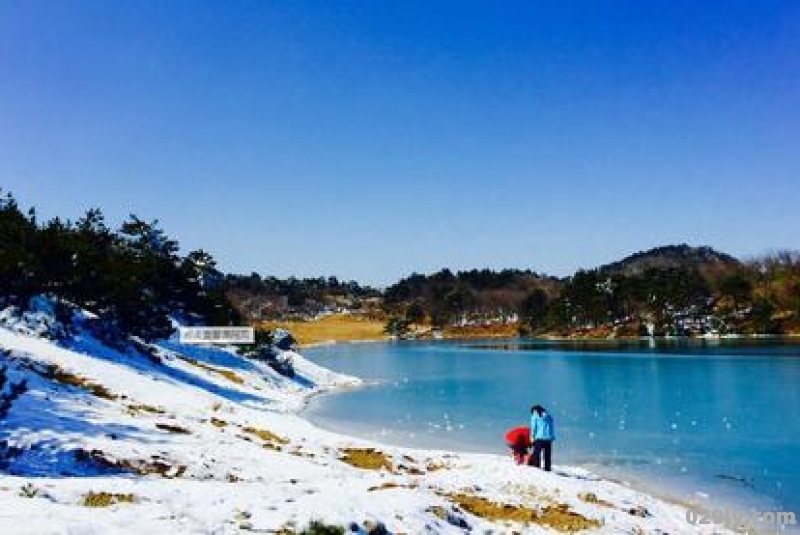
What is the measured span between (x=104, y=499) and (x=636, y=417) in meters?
45.8

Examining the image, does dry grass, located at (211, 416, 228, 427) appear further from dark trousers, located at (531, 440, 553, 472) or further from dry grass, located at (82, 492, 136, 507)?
dry grass, located at (82, 492, 136, 507)

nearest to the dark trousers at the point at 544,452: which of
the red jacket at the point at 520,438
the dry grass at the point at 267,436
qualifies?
the red jacket at the point at 520,438

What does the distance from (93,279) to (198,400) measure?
15.7m

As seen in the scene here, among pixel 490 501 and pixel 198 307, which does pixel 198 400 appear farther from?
pixel 198 307

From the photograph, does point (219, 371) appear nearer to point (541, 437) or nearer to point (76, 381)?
point (76, 381)

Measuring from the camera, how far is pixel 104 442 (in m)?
23.2

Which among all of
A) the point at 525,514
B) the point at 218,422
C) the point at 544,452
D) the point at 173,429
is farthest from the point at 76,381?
the point at 525,514

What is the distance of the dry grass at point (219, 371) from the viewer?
65.9 m

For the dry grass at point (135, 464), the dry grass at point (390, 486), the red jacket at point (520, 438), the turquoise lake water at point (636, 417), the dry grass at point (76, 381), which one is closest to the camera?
the dry grass at point (390, 486)

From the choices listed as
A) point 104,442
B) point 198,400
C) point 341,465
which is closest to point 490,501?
point 341,465

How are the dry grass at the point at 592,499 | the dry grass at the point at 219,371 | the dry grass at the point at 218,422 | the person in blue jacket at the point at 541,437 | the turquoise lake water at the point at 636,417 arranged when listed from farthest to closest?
the dry grass at the point at 219,371 → the dry grass at the point at 218,422 → the turquoise lake water at the point at 636,417 → the person in blue jacket at the point at 541,437 → the dry grass at the point at 592,499

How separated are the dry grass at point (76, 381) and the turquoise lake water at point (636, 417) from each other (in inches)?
637

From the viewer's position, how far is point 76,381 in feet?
118

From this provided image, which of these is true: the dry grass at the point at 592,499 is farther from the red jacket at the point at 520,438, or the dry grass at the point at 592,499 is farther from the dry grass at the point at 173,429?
the dry grass at the point at 173,429
